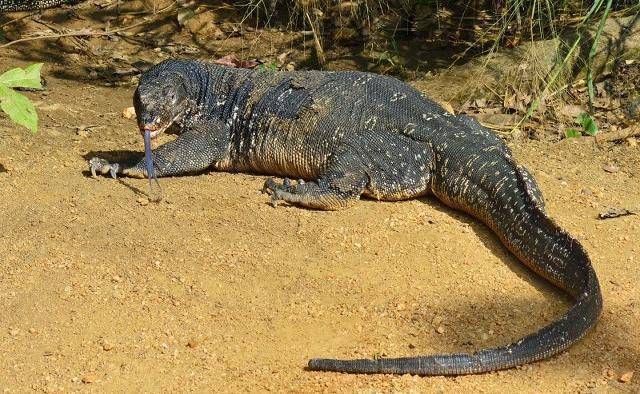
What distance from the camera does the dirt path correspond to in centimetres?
515

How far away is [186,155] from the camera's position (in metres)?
7.75

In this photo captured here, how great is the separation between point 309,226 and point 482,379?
2.21 m

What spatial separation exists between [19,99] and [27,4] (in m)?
5.26

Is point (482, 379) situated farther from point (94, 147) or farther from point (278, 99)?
point (94, 147)

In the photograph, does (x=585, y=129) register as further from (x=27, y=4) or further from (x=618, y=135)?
(x=27, y=4)

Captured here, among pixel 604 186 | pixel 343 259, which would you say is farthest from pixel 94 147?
pixel 604 186

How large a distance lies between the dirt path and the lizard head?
575mm

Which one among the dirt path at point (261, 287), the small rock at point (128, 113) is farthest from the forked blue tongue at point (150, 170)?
the small rock at point (128, 113)

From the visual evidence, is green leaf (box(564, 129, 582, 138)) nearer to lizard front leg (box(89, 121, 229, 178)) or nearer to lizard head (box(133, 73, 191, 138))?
lizard front leg (box(89, 121, 229, 178))

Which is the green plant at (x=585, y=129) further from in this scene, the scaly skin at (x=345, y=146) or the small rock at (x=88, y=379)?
the small rock at (x=88, y=379)

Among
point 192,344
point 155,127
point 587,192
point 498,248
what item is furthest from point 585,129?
point 192,344

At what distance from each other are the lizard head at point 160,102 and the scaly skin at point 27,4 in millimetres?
4510

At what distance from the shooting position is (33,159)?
7.81m

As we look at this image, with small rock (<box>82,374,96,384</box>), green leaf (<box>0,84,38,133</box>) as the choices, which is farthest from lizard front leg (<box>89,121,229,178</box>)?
small rock (<box>82,374,96,384</box>)
